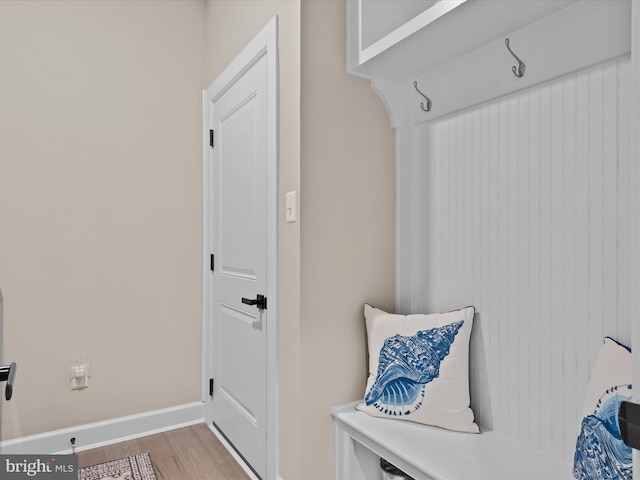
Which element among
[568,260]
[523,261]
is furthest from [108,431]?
[568,260]

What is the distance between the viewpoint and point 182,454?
2186 mm

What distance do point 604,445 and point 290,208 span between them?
117 cm

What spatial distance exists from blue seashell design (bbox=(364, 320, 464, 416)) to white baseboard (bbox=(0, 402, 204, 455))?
139 cm

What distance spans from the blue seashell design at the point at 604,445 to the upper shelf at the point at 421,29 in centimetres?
106

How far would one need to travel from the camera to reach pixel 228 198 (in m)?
2.31

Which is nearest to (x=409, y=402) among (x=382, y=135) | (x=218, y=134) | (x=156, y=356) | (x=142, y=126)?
(x=382, y=135)

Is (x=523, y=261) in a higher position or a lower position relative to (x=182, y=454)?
higher

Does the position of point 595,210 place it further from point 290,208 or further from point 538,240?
point 290,208

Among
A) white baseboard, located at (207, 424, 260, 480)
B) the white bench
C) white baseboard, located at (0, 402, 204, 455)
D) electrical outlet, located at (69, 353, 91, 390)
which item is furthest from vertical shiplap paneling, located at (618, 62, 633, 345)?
electrical outlet, located at (69, 353, 91, 390)

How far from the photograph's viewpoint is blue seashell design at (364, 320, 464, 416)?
4.98ft

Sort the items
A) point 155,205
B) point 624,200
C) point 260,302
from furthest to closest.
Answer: point 155,205
point 260,302
point 624,200

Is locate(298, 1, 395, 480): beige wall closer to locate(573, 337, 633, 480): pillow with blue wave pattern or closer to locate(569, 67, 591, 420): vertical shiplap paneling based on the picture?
locate(569, 67, 591, 420): vertical shiplap paneling

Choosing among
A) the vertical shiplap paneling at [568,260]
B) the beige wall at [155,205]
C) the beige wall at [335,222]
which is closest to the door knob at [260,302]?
the beige wall at [155,205]

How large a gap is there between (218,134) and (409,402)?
1.72 metres
